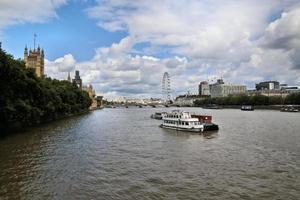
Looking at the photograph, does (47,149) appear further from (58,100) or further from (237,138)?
(58,100)

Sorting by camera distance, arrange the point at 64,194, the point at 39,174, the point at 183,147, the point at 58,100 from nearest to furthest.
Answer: the point at 64,194 < the point at 39,174 < the point at 183,147 < the point at 58,100

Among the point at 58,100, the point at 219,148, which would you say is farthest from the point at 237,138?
the point at 58,100

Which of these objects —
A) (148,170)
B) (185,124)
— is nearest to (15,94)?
(185,124)

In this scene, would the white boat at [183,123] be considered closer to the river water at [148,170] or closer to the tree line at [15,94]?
the river water at [148,170]

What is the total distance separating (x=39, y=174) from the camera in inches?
1153

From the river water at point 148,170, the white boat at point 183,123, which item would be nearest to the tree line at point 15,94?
the river water at point 148,170

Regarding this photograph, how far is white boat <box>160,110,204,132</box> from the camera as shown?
68069 millimetres

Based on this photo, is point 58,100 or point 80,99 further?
point 80,99

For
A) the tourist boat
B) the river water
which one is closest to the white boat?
the tourist boat

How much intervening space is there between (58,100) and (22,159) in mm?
60502

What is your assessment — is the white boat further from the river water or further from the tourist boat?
the river water

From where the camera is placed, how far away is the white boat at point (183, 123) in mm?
68069

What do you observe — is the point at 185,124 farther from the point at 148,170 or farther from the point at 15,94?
the point at 148,170

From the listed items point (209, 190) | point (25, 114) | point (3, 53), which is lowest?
point (209, 190)
